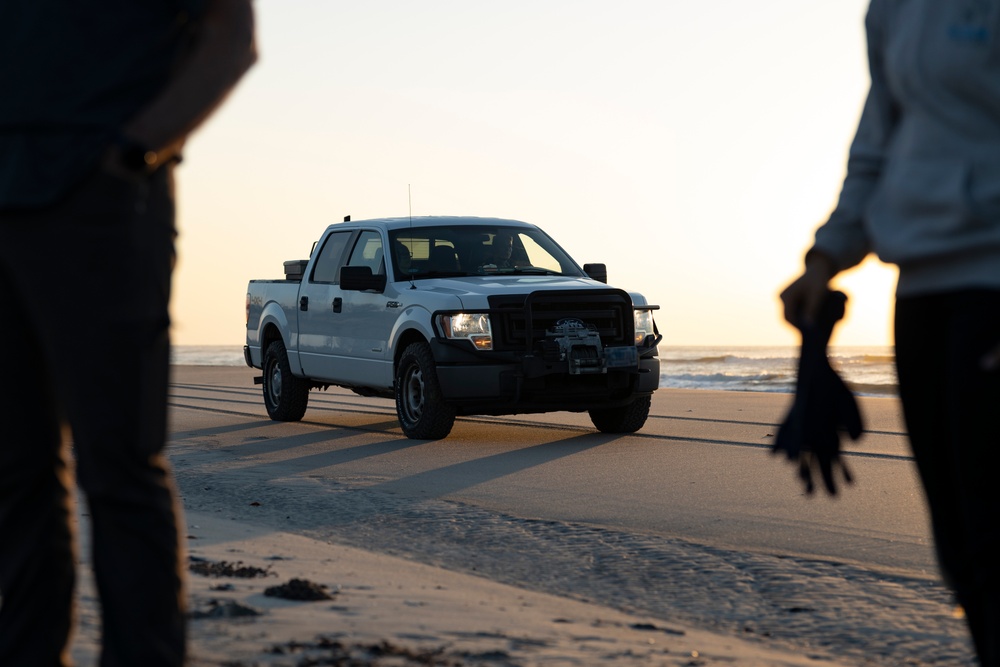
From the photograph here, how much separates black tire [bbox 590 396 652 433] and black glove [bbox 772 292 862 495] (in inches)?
359

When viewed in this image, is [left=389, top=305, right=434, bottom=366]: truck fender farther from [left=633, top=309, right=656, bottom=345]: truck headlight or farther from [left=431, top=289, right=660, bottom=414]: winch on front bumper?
[left=633, top=309, right=656, bottom=345]: truck headlight

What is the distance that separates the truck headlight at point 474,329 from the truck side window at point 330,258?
101 inches

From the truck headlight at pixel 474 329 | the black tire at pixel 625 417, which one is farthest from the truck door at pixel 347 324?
the black tire at pixel 625 417

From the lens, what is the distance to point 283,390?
14.0 m

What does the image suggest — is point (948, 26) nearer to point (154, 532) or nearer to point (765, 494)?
point (154, 532)

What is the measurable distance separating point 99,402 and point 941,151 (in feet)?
5.49

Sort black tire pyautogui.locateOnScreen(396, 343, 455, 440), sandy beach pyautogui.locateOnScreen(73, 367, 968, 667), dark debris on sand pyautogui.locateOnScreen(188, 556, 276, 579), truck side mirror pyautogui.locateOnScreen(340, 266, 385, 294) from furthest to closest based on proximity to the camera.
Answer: truck side mirror pyautogui.locateOnScreen(340, 266, 385, 294)
black tire pyautogui.locateOnScreen(396, 343, 455, 440)
dark debris on sand pyautogui.locateOnScreen(188, 556, 276, 579)
sandy beach pyautogui.locateOnScreen(73, 367, 968, 667)

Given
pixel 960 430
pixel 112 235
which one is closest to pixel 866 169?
pixel 960 430

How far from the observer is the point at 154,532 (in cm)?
265

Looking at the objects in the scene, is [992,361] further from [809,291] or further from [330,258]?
[330,258]

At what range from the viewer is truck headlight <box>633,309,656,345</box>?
11781mm

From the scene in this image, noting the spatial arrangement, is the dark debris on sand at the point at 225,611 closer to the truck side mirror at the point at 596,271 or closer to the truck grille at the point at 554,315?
the truck grille at the point at 554,315

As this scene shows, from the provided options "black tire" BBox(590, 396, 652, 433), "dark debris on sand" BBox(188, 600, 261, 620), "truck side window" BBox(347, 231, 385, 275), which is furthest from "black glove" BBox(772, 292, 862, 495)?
"truck side window" BBox(347, 231, 385, 275)

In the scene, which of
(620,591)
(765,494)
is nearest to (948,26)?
(620,591)
